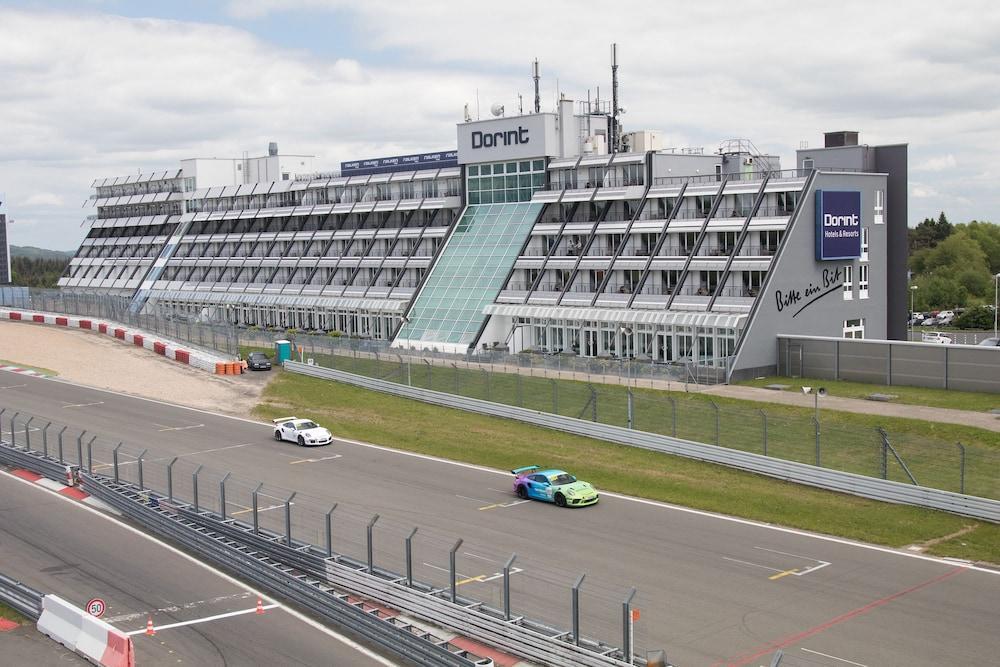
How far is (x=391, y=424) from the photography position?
53938 millimetres

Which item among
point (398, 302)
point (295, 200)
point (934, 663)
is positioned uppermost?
point (295, 200)

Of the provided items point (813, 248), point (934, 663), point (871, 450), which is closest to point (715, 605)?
point (934, 663)

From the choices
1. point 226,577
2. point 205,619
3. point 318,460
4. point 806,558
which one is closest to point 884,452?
point 806,558

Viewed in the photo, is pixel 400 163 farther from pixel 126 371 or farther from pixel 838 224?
pixel 838 224

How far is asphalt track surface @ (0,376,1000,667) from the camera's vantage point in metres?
23.0

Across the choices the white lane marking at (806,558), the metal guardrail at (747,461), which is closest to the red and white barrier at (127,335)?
the metal guardrail at (747,461)

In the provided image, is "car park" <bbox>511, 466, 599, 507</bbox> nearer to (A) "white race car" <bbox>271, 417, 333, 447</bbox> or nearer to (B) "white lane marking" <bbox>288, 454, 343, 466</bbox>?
(B) "white lane marking" <bbox>288, 454, 343, 466</bbox>

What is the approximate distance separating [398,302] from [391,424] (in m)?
35.1

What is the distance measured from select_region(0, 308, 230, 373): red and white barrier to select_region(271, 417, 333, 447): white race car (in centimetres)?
2440

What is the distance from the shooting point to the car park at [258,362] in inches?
2827

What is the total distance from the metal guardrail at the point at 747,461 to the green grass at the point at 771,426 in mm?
775

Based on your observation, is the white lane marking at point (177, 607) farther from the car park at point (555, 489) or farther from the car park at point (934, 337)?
the car park at point (934, 337)

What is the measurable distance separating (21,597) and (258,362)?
46.5 metres

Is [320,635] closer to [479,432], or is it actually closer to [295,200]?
[479,432]
